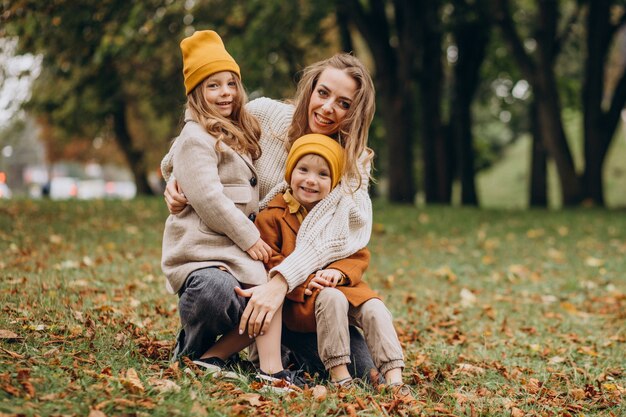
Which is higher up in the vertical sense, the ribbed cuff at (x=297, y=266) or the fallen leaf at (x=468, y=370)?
the ribbed cuff at (x=297, y=266)

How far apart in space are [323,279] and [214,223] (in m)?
0.63

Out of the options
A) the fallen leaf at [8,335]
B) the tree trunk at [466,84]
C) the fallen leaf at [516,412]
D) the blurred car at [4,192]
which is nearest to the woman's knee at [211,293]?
the fallen leaf at [8,335]


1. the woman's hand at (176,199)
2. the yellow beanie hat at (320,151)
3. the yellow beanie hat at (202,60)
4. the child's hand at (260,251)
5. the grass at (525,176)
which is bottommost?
the grass at (525,176)

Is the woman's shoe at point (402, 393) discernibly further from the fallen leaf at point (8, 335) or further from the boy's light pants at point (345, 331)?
the fallen leaf at point (8, 335)

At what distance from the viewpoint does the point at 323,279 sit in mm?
3809

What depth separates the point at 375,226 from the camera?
12.4 metres

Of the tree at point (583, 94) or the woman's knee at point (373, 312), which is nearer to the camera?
the woman's knee at point (373, 312)

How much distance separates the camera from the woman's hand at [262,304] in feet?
12.0

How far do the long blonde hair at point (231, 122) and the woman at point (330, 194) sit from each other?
0.40 ft

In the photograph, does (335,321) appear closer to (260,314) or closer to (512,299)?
(260,314)

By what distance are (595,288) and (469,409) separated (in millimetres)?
4846

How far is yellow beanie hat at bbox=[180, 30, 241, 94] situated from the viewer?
3.96 m

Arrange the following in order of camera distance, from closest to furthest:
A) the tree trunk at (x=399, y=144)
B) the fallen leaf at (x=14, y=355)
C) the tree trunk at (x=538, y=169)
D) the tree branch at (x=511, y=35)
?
the fallen leaf at (x=14, y=355) < the tree branch at (x=511, y=35) < the tree trunk at (x=399, y=144) < the tree trunk at (x=538, y=169)

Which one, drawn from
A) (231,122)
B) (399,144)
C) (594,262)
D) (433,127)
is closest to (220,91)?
(231,122)
